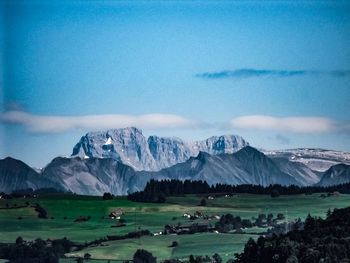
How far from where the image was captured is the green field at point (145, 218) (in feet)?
48.7

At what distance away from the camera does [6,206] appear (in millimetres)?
16531

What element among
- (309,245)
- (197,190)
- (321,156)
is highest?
(321,156)

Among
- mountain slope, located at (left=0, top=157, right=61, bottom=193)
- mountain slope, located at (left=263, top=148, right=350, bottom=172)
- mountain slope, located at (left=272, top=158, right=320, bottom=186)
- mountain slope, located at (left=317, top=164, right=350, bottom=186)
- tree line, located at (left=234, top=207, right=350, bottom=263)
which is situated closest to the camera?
tree line, located at (left=234, top=207, right=350, bottom=263)

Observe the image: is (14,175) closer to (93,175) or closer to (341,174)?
(341,174)

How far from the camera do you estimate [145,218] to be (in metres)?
17.5

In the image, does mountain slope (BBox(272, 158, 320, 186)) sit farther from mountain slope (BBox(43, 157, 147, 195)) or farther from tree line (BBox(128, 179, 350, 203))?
tree line (BBox(128, 179, 350, 203))

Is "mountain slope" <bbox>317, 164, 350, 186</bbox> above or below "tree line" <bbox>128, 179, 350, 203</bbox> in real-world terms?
above

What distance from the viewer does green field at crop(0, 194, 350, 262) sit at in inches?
584

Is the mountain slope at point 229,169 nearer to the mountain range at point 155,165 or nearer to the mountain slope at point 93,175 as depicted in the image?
the mountain range at point 155,165

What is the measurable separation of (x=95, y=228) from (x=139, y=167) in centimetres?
7283

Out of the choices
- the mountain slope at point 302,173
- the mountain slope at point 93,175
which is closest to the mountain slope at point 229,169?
the mountain slope at point 302,173

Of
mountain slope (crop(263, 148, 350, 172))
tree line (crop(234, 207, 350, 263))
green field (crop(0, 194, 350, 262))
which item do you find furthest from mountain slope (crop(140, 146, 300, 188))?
tree line (crop(234, 207, 350, 263))

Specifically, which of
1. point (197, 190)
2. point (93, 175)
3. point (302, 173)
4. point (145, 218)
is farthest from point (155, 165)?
point (145, 218)

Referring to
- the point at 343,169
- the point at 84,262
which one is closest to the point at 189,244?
the point at 84,262
